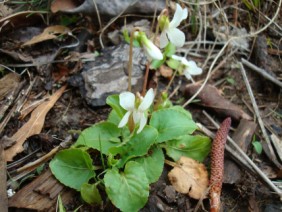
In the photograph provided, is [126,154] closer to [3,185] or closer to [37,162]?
[37,162]

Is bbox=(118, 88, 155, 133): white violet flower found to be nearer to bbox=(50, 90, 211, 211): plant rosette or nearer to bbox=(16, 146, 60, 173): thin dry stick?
bbox=(50, 90, 211, 211): plant rosette

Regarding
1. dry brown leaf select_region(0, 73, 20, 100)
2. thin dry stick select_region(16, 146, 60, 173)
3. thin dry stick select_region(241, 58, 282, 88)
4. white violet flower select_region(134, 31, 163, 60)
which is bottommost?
thin dry stick select_region(16, 146, 60, 173)

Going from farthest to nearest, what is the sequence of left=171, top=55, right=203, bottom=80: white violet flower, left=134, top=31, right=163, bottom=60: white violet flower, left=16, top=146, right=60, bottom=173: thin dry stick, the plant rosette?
left=171, top=55, right=203, bottom=80: white violet flower < left=16, top=146, right=60, bottom=173: thin dry stick < the plant rosette < left=134, top=31, right=163, bottom=60: white violet flower

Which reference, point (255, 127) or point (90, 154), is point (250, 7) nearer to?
point (255, 127)

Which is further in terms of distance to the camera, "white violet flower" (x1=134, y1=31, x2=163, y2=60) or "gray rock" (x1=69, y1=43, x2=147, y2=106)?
"gray rock" (x1=69, y1=43, x2=147, y2=106)

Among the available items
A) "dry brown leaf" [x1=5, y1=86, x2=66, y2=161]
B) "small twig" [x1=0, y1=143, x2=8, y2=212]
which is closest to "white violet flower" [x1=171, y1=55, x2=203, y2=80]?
"dry brown leaf" [x1=5, y1=86, x2=66, y2=161]

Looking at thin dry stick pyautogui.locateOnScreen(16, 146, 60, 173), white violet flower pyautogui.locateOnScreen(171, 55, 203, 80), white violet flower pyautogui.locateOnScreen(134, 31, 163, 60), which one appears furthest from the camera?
white violet flower pyautogui.locateOnScreen(171, 55, 203, 80)

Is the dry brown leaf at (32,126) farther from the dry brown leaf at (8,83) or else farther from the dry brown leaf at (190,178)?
the dry brown leaf at (190,178)

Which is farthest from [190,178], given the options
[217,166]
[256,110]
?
[256,110]
